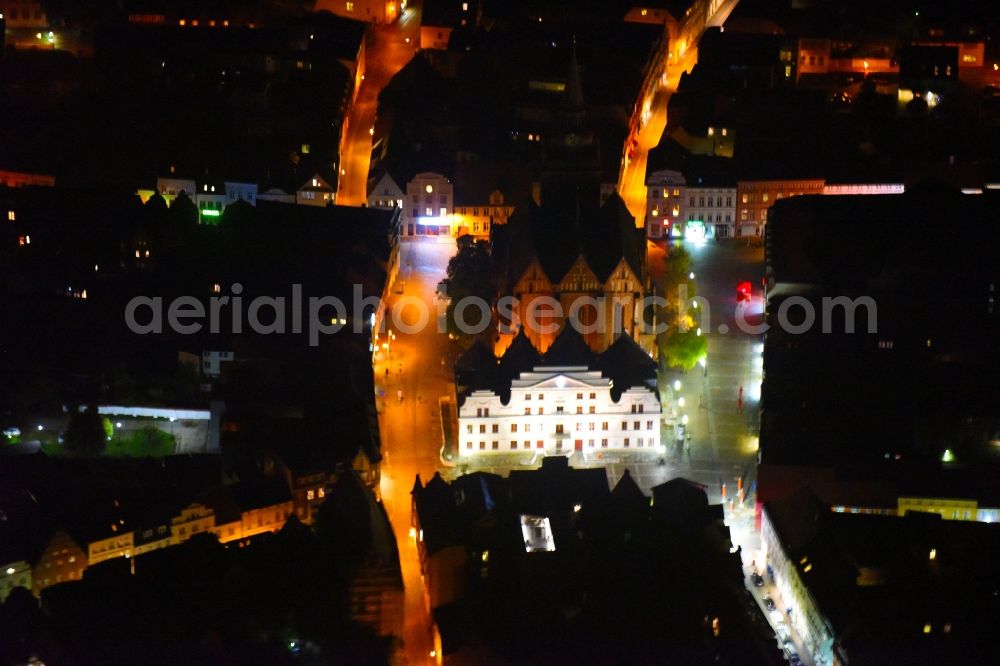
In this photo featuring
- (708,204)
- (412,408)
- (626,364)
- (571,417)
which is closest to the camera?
(571,417)

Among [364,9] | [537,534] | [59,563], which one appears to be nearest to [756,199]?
[537,534]

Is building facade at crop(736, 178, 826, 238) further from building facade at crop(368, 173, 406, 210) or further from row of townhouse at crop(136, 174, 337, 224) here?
row of townhouse at crop(136, 174, 337, 224)

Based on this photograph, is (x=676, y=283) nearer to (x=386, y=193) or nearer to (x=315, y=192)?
(x=386, y=193)

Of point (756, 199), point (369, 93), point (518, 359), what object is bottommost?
point (518, 359)

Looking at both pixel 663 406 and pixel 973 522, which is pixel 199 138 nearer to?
pixel 663 406

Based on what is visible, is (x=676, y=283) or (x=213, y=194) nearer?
(x=676, y=283)

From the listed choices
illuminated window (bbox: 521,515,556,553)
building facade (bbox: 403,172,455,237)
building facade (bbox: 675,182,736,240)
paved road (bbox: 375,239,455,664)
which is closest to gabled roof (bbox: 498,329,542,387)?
paved road (bbox: 375,239,455,664)
